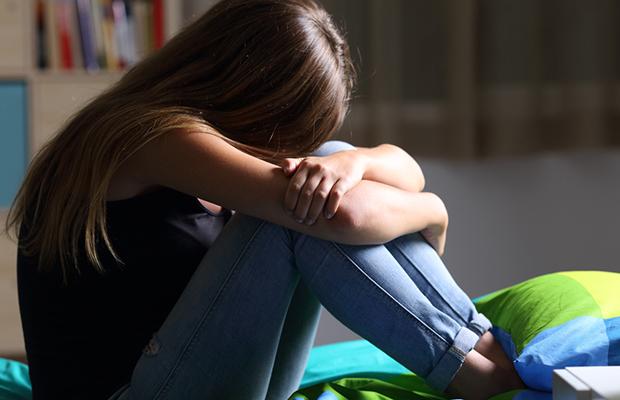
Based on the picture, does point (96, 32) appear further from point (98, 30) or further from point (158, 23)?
point (158, 23)

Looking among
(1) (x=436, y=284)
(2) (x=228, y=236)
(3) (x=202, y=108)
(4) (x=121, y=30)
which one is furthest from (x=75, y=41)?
(1) (x=436, y=284)

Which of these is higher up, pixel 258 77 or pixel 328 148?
pixel 258 77

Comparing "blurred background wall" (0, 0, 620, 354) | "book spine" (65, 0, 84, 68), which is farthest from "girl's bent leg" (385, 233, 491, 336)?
"book spine" (65, 0, 84, 68)

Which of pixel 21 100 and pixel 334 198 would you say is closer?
pixel 334 198

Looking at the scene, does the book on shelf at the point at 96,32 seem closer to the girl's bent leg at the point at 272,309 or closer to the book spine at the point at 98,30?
the book spine at the point at 98,30

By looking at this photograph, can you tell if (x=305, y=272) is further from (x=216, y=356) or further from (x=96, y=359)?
(x=96, y=359)

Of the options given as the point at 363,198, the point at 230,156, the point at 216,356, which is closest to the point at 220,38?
the point at 230,156

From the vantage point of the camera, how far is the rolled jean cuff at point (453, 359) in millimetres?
1154

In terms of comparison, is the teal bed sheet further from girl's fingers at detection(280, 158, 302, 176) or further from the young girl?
girl's fingers at detection(280, 158, 302, 176)

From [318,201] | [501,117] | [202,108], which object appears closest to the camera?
[318,201]

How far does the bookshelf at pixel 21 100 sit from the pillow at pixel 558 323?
1.61 metres

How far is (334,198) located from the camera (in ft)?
3.79

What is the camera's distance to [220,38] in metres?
1.30

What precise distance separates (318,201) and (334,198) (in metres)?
0.02
